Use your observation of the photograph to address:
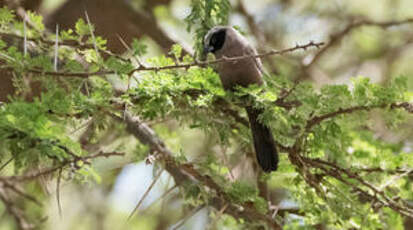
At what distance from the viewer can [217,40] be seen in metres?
3.27

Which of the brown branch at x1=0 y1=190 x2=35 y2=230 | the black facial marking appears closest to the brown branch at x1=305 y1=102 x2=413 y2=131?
the black facial marking

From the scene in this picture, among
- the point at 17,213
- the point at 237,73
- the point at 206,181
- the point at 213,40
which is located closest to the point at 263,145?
the point at 206,181

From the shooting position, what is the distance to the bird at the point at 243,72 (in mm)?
2836

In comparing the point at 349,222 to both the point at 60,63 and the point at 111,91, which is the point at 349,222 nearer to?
the point at 111,91

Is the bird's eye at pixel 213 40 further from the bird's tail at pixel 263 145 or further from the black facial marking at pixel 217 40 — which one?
the bird's tail at pixel 263 145

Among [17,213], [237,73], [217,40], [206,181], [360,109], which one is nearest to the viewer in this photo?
[360,109]

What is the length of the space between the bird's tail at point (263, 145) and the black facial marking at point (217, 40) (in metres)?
0.62

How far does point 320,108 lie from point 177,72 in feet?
2.35

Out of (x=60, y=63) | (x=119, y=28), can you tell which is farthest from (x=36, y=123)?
(x=119, y=28)

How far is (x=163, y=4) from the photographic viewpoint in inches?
227

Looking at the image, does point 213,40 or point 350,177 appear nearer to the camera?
point 350,177

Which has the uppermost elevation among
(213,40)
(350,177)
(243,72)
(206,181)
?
(213,40)

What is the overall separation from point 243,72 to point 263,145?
1.73ft

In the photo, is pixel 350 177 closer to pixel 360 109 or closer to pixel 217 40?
pixel 360 109
